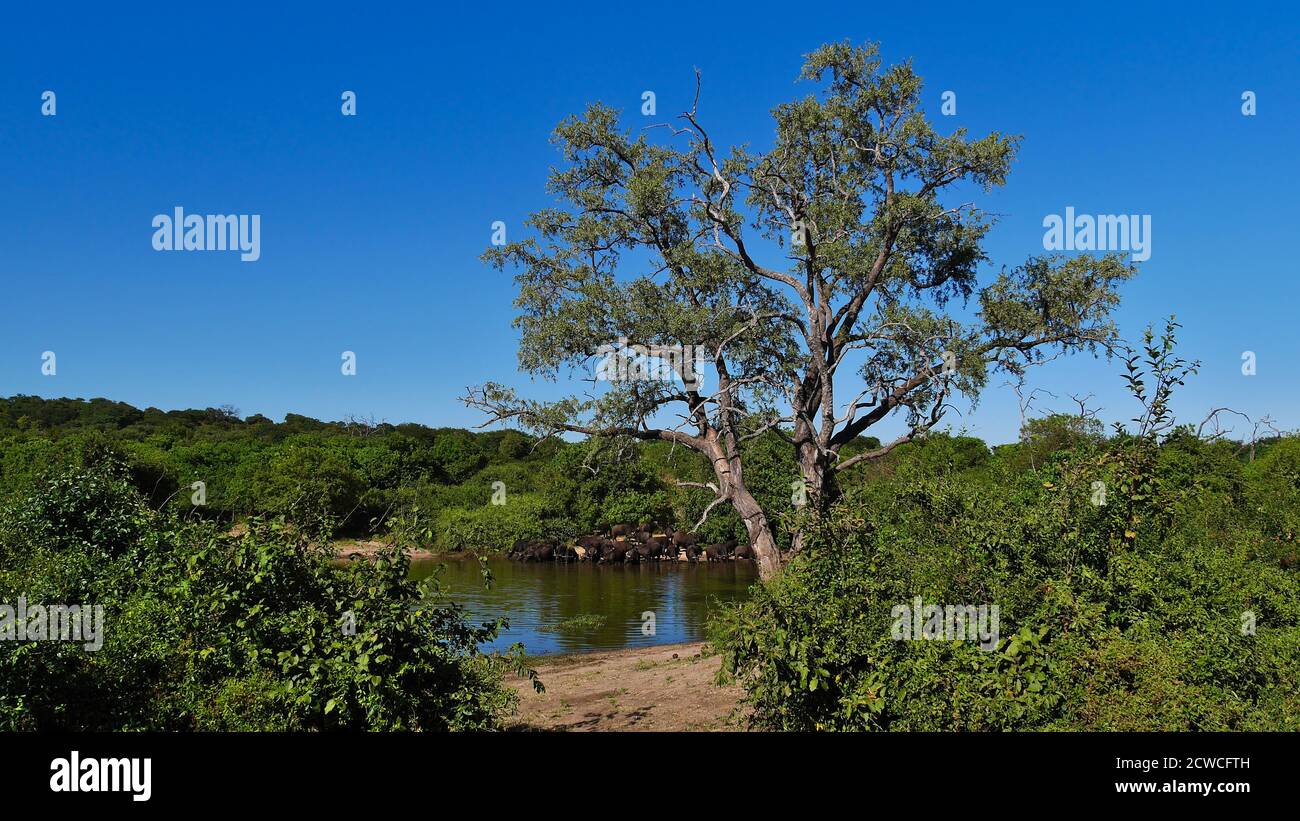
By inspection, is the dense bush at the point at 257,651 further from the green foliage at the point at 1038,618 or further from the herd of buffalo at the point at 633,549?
the herd of buffalo at the point at 633,549

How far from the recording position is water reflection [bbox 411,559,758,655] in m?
22.7

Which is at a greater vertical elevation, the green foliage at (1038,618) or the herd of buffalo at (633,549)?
the green foliage at (1038,618)

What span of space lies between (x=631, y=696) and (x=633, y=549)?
109 ft

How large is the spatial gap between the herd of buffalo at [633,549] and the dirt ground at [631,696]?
2764 cm

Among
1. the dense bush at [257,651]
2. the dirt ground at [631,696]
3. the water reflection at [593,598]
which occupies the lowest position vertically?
the water reflection at [593,598]

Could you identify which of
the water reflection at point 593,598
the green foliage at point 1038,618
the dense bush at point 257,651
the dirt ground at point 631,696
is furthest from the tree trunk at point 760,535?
the dense bush at point 257,651

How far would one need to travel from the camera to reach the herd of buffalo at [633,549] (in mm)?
45969

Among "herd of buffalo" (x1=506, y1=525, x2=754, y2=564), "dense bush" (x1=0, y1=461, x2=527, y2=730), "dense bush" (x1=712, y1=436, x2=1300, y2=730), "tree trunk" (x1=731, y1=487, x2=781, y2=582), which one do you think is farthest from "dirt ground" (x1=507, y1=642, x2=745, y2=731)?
"herd of buffalo" (x1=506, y1=525, x2=754, y2=564)

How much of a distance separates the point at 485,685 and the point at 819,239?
12426mm

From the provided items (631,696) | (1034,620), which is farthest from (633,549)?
(1034,620)

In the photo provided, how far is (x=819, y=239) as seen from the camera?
58.6 ft

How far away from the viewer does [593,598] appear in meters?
31.2
